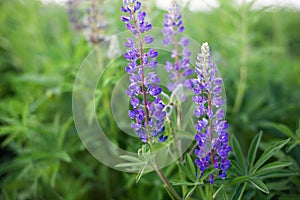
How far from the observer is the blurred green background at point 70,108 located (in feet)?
6.57

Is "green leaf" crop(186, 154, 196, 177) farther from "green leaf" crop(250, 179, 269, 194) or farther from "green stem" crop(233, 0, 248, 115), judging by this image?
"green stem" crop(233, 0, 248, 115)

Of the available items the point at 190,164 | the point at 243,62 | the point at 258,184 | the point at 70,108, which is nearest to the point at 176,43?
the point at 190,164

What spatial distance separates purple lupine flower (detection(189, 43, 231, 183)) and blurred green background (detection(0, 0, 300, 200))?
0.46 metres

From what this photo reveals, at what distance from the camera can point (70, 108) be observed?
98.4 inches

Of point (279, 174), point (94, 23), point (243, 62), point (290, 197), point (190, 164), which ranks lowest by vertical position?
point (290, 197)

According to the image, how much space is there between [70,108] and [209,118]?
145 cm

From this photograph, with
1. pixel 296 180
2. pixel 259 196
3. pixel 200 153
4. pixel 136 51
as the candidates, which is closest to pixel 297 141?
pixel 296 180

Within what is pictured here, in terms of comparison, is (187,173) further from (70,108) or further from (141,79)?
(70,108)

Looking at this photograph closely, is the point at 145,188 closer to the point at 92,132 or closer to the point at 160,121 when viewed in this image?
the point at 92,132

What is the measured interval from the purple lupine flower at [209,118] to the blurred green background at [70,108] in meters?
0.46

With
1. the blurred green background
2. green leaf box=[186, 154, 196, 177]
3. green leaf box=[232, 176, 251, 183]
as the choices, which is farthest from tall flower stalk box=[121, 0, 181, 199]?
the blurred green background

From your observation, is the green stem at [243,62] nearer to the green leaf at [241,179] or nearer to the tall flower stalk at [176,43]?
the tall flower stalk at [176,43]

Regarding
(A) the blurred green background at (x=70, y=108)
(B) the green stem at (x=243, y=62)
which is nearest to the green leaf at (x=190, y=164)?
(A) the blurred green background at (x=70, y=108)

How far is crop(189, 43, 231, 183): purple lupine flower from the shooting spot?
1.24 metres
